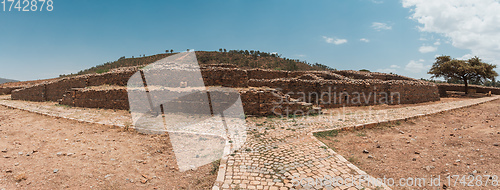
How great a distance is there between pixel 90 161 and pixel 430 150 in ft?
26.2

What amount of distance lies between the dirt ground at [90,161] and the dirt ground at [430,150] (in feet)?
11.8

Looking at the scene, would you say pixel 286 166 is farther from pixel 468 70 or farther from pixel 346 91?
pixel 468 70

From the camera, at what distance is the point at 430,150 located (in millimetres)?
5297

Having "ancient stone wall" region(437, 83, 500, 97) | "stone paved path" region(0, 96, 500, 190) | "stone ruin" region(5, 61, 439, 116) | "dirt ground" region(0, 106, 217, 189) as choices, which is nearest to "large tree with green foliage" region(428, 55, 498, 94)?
"ancient stone wall" region(437, 83, 500, 97)

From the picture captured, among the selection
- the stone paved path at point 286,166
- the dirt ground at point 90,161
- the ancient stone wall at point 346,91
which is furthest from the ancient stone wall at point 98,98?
the stone paved path at point 286,166

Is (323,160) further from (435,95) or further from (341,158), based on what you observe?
(435,95)

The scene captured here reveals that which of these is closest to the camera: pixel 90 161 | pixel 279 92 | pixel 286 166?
pixel 286 166

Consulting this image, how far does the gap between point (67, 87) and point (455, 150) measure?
2152 cm

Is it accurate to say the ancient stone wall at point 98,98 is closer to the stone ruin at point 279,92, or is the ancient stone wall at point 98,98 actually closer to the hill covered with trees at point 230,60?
the stone ruin at point 279,92

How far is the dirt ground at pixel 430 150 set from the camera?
13.0 feet

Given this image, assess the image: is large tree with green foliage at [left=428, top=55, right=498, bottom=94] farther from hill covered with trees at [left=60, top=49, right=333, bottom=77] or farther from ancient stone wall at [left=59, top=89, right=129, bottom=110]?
ancient stone wall at [left=59, top=89, right=129, bottom=110]

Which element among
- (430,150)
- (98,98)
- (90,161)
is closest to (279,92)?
(430,150)

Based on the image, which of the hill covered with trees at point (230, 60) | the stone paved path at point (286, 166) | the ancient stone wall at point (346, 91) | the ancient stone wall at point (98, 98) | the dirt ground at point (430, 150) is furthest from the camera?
the hill covered with trees at point (230, 60)

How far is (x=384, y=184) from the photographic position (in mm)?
3795
